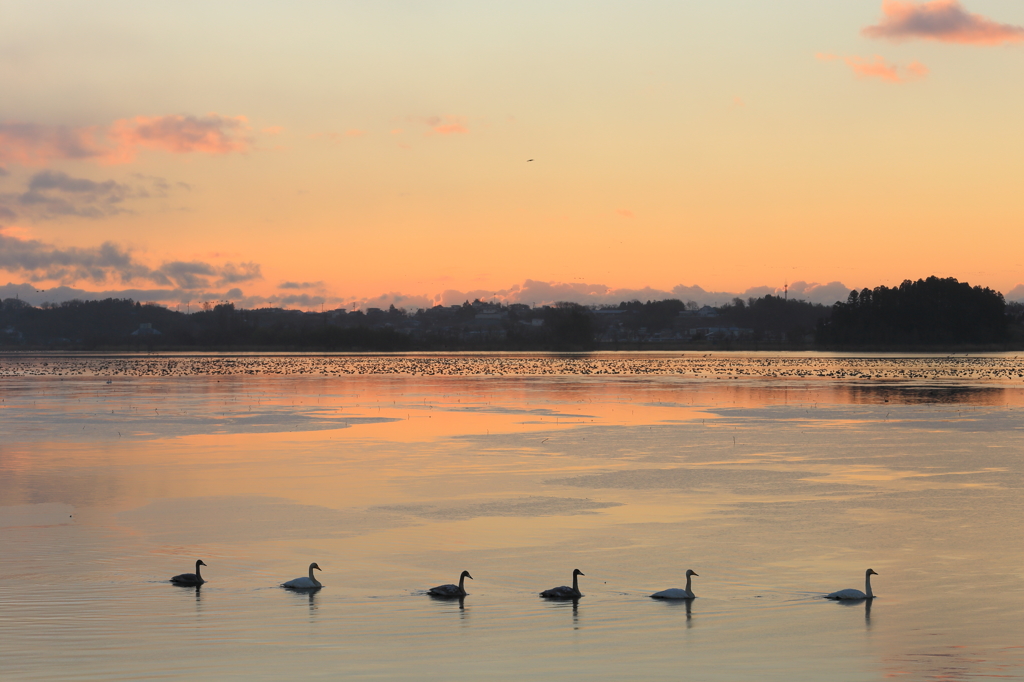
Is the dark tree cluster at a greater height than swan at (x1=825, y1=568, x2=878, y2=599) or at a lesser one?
greater

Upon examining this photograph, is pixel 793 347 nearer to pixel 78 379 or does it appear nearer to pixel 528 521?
pixel 78 379

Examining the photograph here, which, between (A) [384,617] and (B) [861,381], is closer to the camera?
(A) [384,617]

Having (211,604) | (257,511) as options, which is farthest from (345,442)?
(211,604)

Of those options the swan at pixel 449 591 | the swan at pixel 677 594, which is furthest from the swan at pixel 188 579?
the swan at pixel 677 594

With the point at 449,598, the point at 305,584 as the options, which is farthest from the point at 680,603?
the point at 305,584

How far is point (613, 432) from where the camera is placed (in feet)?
100

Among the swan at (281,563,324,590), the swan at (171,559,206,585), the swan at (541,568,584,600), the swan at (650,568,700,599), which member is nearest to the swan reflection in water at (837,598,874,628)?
the swan at (650,568,700,599)

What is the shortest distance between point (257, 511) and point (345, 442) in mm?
10362

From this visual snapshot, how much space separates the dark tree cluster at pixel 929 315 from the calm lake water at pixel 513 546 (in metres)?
93.9

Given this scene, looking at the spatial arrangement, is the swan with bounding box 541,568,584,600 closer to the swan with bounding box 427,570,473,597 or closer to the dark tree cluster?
the swan with bounding box 427,570,473,597

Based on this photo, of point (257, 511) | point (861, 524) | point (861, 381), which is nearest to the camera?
point (861, 524)

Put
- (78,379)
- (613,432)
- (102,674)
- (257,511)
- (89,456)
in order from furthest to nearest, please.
→ (78,379) < (613,432) < (89,456) < (257,511) < (102,674)

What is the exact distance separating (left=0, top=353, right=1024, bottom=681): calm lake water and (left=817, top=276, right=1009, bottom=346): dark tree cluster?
308ft

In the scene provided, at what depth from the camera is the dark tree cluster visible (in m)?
121
